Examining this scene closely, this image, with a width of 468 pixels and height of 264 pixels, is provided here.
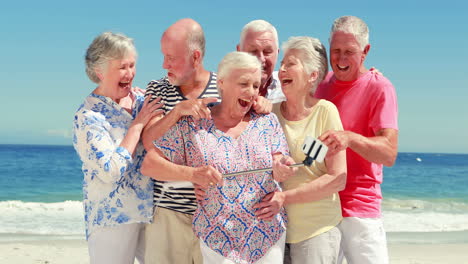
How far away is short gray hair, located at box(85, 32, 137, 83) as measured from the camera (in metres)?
3.36

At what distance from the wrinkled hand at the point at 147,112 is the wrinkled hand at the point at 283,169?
2.85 feet

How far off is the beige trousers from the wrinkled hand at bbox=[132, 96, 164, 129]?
1.87 ft

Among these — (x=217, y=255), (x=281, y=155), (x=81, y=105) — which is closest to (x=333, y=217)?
(x=281, y=155)

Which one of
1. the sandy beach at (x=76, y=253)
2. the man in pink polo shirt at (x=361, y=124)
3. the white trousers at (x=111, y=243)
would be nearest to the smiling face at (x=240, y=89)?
the man in pink polo shirt at (x=361, y=124)

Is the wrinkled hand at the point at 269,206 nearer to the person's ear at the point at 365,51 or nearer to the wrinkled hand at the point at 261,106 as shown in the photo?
the wrinkled hand at the point at 261,106

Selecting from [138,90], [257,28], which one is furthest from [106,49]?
[257,28]

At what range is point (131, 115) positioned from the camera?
3.58 meters

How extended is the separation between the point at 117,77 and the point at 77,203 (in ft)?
48.5

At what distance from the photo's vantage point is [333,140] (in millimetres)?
3002

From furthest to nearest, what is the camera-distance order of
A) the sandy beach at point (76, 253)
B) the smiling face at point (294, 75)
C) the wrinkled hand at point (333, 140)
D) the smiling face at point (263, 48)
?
1. the sandy beach at point (76, 253)
2. the smiling face at point (263, 48)
3. the smiling face at point (294, 75)
4. the wrinkled hand at point (333, 140)

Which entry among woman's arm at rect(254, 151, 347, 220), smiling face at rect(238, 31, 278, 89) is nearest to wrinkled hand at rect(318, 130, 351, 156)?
woman's arm at rect(254, 151, 347, 220)

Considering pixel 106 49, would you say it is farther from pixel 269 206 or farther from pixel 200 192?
pixel 269 206

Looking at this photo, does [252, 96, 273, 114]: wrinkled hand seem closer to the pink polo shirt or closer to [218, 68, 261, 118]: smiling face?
[218, 68, 261, 118]: smiling face

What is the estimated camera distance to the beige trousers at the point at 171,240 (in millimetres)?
3420
